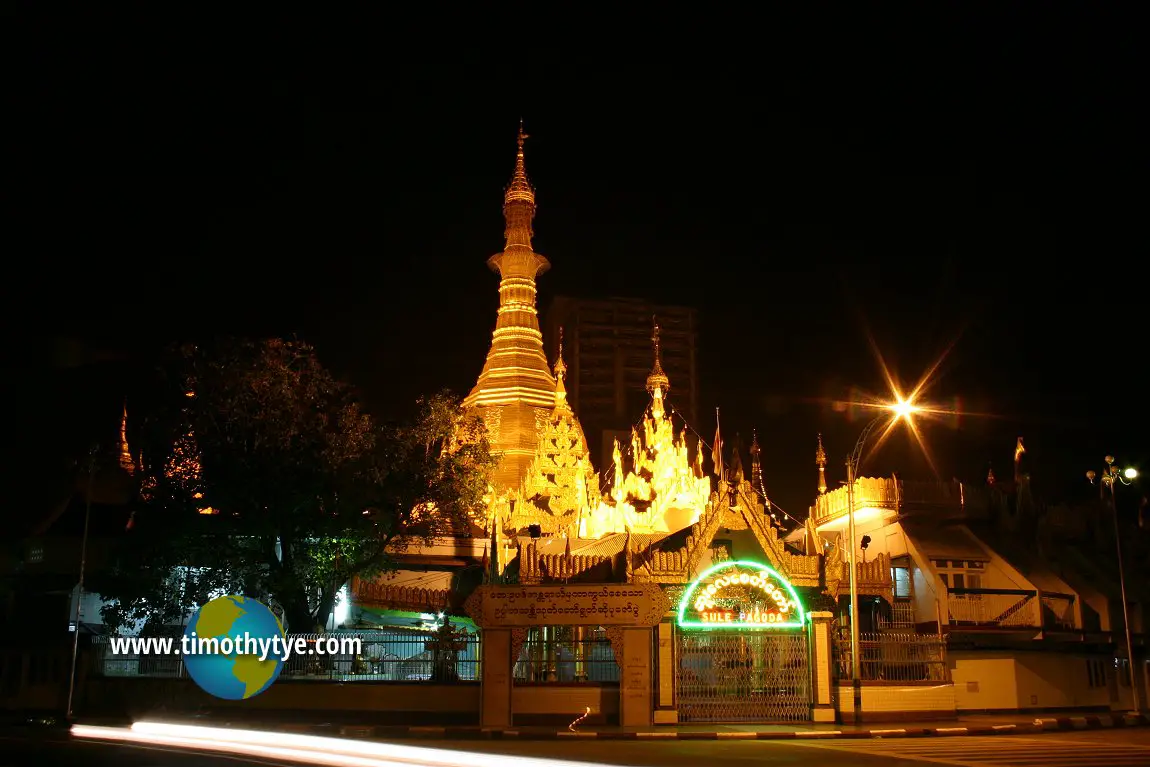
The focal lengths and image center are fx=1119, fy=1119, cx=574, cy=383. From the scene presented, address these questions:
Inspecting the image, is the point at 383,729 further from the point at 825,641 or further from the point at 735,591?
the point at 825,641

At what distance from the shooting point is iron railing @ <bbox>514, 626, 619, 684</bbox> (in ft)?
78.6

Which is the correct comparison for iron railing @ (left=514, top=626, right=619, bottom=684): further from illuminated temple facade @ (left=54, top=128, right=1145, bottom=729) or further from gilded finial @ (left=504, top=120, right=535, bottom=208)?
gilded finial @ (left=504, top=120, right=535, bottom=208)

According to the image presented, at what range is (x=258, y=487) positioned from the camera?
26984 mm

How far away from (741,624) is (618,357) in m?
76.8

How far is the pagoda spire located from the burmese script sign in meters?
25.9

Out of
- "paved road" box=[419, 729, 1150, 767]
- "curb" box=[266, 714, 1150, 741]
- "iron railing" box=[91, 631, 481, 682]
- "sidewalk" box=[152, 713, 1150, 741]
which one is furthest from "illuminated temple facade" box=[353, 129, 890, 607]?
"paved road" box=[419, 729, 1150, 767]

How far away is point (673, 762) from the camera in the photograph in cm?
1554

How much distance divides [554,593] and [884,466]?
3465 cm

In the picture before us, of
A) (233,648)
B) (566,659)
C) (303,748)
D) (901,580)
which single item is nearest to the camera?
(303,748)

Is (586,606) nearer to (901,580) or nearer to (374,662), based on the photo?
(374,662)

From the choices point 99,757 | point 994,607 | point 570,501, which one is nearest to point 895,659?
point 994,607

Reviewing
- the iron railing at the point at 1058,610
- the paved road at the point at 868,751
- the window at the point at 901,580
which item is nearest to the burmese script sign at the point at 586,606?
the paved road at the point at 868,751

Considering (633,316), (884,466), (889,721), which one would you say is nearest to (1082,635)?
(889,721)

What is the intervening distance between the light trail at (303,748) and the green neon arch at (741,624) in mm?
8370
